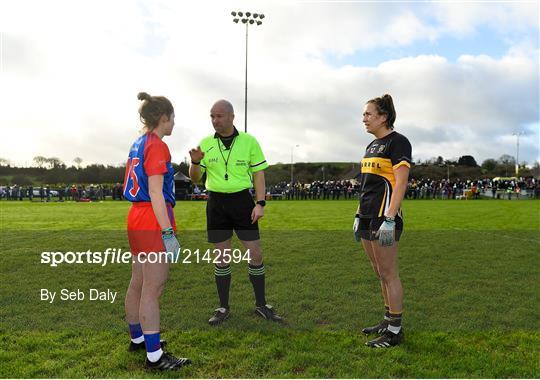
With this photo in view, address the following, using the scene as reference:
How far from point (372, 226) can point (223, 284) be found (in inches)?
81.1

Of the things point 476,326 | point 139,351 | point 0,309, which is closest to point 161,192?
point 139,351

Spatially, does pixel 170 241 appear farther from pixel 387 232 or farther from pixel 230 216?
pixel 387 232

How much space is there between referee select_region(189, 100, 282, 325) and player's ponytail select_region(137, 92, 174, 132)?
1164 millimetres

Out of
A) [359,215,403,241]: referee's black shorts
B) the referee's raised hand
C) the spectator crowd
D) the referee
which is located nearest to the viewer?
[359,215,403,241]: referee's black shorts

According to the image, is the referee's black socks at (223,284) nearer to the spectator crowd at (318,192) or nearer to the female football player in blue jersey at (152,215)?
the female football player in blue jersey at (152,215)

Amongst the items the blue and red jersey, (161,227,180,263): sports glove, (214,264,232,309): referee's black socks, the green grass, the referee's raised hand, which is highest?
the referee's raised hand

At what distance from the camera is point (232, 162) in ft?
17.3

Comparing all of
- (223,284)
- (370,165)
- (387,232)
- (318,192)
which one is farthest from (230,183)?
(318,192)

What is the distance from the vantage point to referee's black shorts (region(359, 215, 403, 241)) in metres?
4.62

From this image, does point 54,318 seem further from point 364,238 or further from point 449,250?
point 449,250

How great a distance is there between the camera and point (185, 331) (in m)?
4.88

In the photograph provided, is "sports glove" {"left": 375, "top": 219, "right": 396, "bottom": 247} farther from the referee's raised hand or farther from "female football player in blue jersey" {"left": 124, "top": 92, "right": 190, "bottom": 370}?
the referee's raised hand

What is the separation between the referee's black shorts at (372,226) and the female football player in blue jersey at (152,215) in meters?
2.04

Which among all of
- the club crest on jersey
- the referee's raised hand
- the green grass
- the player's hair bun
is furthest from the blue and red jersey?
the club crest on jersey
